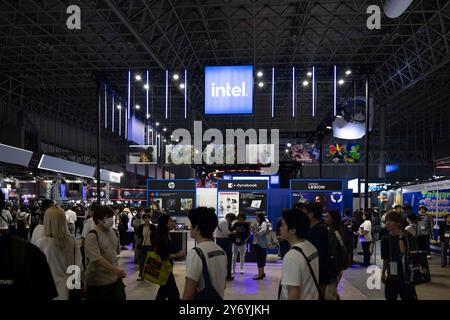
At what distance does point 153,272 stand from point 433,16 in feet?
46.9

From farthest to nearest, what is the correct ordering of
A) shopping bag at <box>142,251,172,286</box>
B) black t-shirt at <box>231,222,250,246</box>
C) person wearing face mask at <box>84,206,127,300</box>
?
black t-shirt at <box>231,222,250,246</box>, shopping bag at <box>142,251,172,286</box>, person wearing face mask at <box>84,206,127,300</box>

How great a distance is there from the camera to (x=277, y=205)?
1460 cm

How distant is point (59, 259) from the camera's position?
347 centimetres

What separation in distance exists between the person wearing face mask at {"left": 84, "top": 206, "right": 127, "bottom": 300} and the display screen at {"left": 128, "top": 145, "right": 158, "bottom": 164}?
12682mm

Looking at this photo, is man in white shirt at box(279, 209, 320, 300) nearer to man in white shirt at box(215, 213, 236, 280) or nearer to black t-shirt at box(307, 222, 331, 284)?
black t-shirt at box(307, 222, 331, 284)

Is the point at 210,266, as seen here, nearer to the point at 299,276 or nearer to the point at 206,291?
the point at 206,291

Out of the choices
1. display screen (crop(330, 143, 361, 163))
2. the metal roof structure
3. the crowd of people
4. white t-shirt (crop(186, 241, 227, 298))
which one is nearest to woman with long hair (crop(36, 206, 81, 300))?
the crowd of people

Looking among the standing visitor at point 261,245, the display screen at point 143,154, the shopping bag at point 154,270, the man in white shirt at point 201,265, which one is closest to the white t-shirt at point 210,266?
the man in white shirt at point 201,265

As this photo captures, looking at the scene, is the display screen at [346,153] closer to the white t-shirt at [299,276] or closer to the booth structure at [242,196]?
the booth structure at [242,196]

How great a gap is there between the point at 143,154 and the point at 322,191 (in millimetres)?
6965

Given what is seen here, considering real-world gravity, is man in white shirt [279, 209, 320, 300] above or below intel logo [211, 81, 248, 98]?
below

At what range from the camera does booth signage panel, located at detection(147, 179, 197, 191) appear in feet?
45.2

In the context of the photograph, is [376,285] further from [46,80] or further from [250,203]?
[46,80]

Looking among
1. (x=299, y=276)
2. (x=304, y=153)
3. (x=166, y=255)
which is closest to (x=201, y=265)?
(x=299, y=276)
